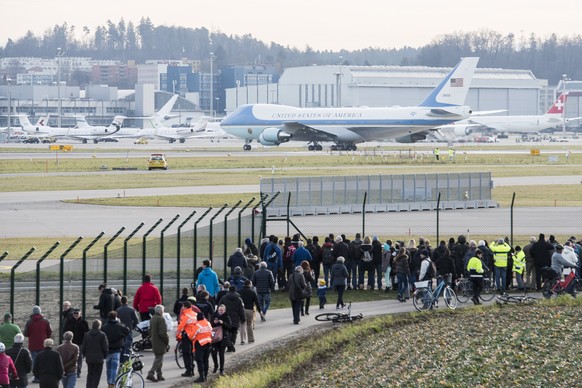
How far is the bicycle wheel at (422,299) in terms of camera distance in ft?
73.6

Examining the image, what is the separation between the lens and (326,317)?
2189cm

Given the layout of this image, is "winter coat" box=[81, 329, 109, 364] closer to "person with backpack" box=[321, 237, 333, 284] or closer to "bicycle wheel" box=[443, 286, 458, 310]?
"bicycle wheel" box=[443, 286, 458, 310]

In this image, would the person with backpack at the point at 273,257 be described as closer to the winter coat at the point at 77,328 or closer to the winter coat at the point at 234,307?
the winter coat at the point at 234,307

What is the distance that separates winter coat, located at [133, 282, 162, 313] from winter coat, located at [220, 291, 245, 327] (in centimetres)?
121

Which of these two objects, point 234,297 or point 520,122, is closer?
point 234,297

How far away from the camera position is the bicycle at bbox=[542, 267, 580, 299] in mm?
23688

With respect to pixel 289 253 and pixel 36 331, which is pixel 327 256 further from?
pixel 36 331

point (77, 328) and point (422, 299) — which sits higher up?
point (77, 328)

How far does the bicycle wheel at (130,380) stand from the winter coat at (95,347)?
0.45 m

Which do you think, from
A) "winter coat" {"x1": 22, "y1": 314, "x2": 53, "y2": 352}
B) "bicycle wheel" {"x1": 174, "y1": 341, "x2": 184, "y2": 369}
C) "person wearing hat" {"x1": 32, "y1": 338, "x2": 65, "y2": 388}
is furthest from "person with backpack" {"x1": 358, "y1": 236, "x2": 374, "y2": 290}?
"person wearing hat" {"x1": 32, "y1": 338, "x2": 65, "y2": 388}

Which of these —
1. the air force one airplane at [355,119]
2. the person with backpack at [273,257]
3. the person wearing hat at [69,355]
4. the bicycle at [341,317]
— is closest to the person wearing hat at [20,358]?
the person wearing hat at [69,355]

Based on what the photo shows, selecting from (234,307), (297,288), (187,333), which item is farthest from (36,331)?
(297,288)

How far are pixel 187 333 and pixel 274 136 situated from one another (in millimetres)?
77418

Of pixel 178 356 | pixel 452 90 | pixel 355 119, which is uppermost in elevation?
pixel 452 90
